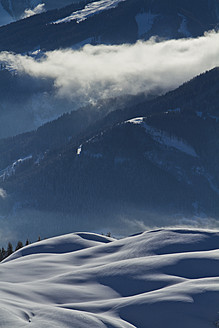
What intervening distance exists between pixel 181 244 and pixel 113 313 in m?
27.3

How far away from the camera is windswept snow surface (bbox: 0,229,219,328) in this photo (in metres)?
78.1

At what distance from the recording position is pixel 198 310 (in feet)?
261

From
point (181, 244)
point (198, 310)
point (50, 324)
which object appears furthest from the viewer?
point (181, 244)

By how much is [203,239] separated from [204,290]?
82.6ft

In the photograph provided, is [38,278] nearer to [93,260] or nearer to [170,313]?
[93,260]

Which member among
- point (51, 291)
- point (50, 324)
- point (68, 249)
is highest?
point (68, 249)

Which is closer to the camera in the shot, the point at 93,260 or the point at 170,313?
the point at 170,313

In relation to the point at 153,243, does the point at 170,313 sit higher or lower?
lower

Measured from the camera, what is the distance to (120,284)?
92125 millimetres

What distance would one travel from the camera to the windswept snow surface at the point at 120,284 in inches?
3076

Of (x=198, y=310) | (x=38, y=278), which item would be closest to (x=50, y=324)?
(x=198, y=310)

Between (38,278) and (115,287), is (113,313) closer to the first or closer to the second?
(115,287)

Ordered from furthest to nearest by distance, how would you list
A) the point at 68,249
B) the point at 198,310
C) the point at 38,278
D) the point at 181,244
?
the point at 68,249 < the point at 181,244 < the point at 38,278 < the point at 198,310

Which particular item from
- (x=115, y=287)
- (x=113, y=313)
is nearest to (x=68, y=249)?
(x=115, y=287)
